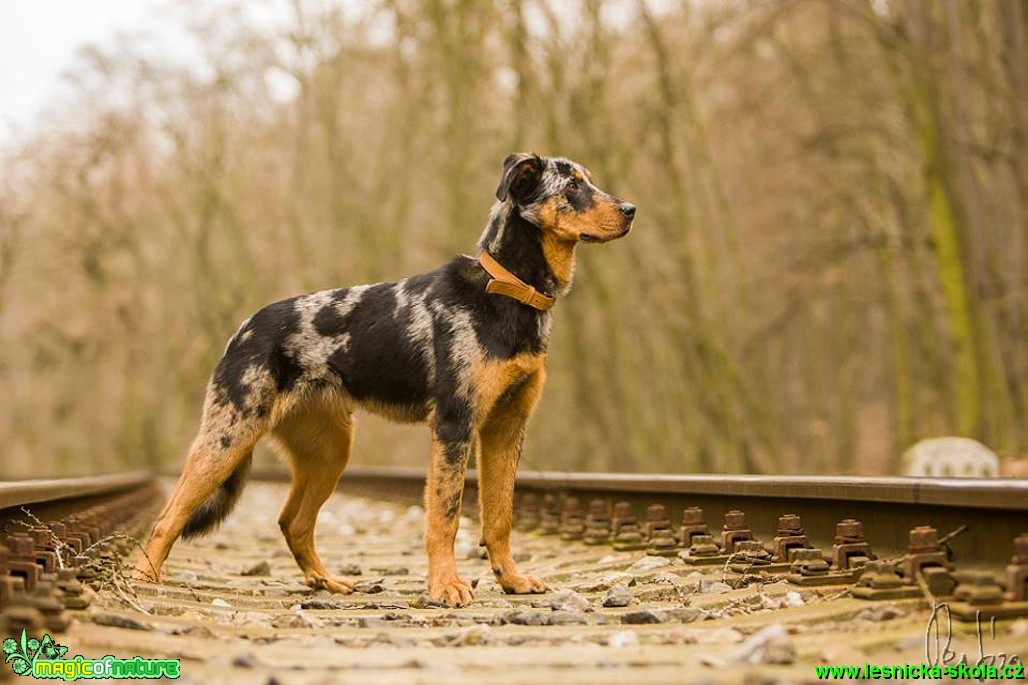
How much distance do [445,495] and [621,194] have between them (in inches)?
662

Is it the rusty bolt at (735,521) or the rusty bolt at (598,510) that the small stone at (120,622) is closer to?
the rusty bolt at (735,521)

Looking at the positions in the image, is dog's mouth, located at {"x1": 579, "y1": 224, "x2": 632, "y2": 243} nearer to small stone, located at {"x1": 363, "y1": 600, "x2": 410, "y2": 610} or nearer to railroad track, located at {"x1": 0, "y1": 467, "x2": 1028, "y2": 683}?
railroad track, located at {"x1": 0, "y1": 467, "x2": 1028, "y2": 683}

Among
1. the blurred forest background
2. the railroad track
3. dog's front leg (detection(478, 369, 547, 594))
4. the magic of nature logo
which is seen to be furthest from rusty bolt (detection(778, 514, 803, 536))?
the blurred forest background

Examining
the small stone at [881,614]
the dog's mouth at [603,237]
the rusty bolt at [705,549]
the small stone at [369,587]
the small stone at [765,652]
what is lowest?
the small stone at [369,587]

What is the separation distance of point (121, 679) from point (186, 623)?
3.50 feet

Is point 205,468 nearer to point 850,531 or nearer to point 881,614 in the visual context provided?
point 850,531

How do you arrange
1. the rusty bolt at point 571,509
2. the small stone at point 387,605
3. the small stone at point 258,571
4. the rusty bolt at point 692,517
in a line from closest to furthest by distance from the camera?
the small stone at point 387,605 → the rusty bolt at point 692,517 → the small stone at point 258,571 → the rusty bolt at point 571,509

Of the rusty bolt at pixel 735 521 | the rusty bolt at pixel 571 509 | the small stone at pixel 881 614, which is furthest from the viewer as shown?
the rusty bolt at pixel 571 509

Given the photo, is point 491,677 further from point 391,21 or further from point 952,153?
point 391,21

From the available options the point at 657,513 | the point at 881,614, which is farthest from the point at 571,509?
the point at 881,614

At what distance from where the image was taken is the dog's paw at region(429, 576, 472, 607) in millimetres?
5562

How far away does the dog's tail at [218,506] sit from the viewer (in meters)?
6.70

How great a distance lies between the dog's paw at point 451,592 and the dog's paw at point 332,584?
743mm
